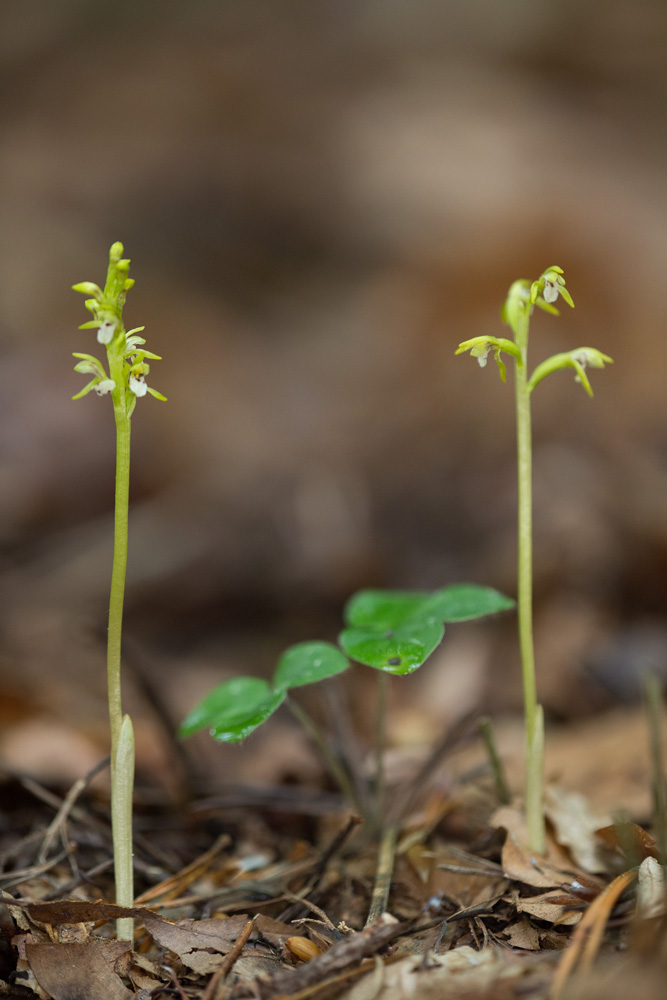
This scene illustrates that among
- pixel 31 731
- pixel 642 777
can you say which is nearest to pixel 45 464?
pixel 31 731

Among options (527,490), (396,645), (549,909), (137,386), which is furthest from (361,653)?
(137,386)

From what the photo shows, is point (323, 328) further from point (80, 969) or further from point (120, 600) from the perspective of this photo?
point (80, 969)

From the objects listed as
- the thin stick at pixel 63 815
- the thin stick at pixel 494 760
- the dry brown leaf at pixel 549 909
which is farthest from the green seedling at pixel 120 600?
the thin stick at pixel 494 760

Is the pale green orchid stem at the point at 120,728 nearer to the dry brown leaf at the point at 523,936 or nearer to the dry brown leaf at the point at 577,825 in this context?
the dry brown leaf at the point at 523,936

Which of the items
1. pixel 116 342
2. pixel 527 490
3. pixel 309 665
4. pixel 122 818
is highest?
pixel 116 342

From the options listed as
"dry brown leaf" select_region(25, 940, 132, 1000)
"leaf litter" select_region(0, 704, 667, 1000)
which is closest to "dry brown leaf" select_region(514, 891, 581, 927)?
"leaf litter" select_region(0, 704, 667, 1000)

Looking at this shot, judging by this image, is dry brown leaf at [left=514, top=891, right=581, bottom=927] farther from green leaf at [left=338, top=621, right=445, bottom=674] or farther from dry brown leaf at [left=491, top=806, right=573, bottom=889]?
green leaf at [left=338, top=621, right=445, bottom=674]
